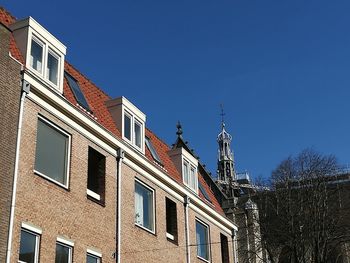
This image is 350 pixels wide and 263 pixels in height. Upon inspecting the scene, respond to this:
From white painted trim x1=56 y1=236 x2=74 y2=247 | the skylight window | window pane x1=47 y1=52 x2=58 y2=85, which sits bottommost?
white painted trim x1=56 y1=236 x2=74 y2=247

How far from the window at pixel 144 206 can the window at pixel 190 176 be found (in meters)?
4.44

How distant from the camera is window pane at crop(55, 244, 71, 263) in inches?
630

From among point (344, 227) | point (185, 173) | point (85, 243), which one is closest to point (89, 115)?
point (85, 243)

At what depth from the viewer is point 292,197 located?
37.2m

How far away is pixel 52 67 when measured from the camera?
711 inches

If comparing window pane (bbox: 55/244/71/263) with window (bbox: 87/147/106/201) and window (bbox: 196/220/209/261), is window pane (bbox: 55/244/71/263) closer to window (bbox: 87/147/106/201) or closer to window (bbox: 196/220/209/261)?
window (bbox: 87/147/106/201)

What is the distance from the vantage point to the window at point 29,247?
1461 centimetres

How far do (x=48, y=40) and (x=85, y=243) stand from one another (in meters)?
6.44

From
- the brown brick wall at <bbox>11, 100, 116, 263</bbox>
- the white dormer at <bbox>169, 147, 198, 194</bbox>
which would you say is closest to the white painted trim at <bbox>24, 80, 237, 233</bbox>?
the brown brick wall at <bbox>11, 100, 116, 263</bbox>

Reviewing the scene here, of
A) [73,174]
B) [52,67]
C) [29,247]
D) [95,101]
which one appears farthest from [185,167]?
[29,247]

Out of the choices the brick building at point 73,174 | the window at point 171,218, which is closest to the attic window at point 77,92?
the brick building at point 73,174

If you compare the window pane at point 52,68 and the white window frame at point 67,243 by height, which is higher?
the window pane at point 52,68

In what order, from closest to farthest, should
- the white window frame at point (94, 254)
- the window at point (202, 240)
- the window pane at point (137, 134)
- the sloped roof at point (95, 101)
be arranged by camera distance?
1. the white window frame at point (94, 254)
2. the sloped roof at point (95, 101)
3. the window pane at point (137, 134)
4. the window at point (202, 240)

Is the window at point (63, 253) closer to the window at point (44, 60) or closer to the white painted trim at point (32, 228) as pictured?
the white painted trim at point (32, 228)
